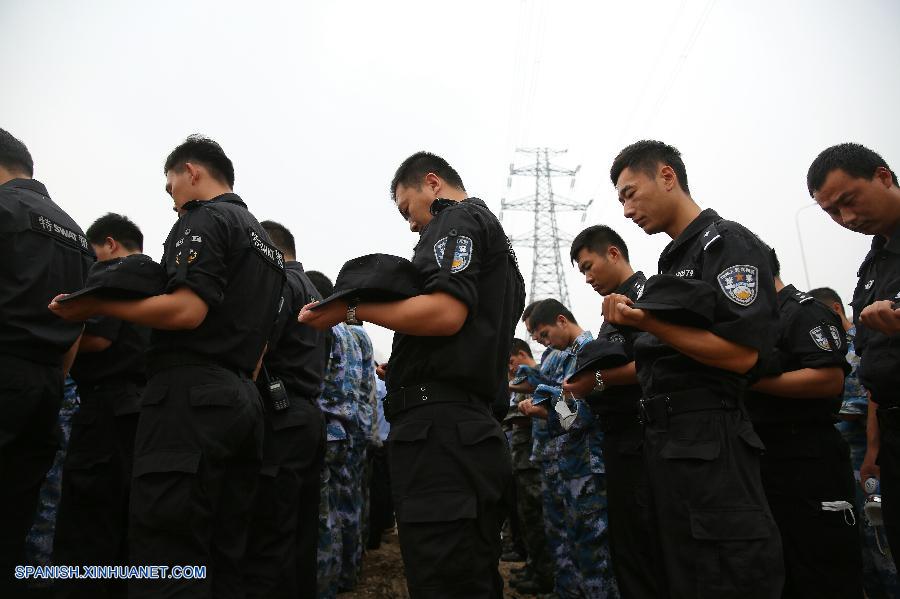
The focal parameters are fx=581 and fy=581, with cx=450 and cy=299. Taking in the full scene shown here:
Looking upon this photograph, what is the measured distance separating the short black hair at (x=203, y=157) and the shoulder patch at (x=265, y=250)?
1.92ft

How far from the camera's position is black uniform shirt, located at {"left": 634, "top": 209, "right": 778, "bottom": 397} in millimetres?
2229

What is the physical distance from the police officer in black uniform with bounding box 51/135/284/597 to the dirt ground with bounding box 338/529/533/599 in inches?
110

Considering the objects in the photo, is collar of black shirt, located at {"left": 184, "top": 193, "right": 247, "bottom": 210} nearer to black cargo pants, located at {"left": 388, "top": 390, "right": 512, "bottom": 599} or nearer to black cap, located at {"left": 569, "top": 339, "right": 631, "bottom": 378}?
black cargo pants, located at {"left": 388, "top": 390, "right": 512, "bottom": 599}

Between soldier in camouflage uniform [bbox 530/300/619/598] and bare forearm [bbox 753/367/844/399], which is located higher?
bare forearm [bbox 753/367/844/399]

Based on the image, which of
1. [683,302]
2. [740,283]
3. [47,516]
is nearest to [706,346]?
[683,302]

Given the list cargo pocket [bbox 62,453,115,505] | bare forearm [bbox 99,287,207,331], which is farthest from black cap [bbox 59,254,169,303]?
cargo pocket [bbox 62,453,115,505]

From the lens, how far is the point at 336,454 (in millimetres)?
5148

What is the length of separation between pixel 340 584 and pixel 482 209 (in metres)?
4.32

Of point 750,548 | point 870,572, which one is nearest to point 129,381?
point 750,548

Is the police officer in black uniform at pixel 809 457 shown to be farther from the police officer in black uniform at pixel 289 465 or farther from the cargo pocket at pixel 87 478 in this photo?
the cargo pocket at pixel 87 478

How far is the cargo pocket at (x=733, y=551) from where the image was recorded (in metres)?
2.02

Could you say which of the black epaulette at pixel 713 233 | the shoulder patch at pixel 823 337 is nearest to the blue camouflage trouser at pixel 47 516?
the black epaulette at pixel 713 233

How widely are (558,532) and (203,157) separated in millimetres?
4229

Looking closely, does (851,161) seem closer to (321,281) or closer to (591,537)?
(591,537)
